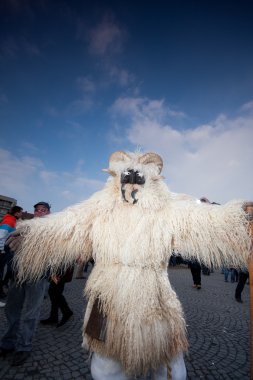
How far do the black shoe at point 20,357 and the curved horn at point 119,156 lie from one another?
2.86 meters

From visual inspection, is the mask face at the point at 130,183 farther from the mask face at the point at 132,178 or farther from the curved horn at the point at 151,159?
the curved horn at the point at 151,159

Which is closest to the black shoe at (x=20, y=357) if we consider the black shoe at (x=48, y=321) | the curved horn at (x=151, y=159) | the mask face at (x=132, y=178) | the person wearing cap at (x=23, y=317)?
the person wearing cap at (x=23, y=317)

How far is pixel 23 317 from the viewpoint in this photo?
3.25 m

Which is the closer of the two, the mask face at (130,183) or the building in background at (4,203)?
the mask face at (130,183)

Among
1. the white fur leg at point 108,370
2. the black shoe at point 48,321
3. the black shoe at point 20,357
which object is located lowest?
the black shoe at point 20,357

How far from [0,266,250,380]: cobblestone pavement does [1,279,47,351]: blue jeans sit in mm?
227

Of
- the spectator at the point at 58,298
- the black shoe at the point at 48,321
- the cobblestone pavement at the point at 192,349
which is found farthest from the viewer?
the black shoe at the point at 48,321

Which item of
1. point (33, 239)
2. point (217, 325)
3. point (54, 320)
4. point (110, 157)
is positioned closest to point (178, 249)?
point (110, 157)

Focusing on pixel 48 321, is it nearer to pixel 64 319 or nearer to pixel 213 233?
pixel 64 319

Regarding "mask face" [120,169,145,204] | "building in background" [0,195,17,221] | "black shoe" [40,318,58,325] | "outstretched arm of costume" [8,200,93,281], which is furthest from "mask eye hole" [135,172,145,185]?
"building in background" [0,195,17,221]

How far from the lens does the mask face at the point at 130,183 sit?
2203 millimetres

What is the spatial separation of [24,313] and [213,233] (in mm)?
2871

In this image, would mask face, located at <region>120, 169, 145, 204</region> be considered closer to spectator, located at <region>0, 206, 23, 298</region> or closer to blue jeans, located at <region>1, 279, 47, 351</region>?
blue jeans, located at <region>1, 279, 47, 351</region>

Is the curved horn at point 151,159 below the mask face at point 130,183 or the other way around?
the other way around
